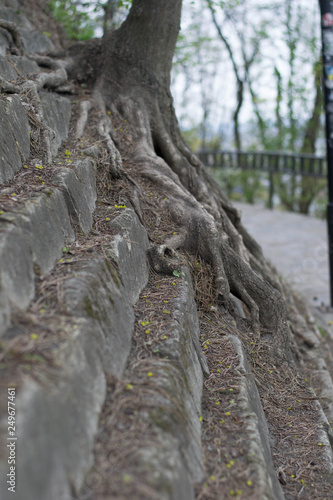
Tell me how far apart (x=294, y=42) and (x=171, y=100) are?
11378mm

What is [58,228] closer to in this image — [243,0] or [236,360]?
A: [236,360]

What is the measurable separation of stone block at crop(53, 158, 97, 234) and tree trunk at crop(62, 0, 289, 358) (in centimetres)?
49

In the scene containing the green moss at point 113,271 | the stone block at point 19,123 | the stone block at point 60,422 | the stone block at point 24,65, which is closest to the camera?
the stone block at point 60,422

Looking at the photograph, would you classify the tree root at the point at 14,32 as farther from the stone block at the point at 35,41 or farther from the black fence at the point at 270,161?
the black fence at the point at 270,161

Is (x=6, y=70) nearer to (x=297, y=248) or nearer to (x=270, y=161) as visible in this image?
(x=297, y=248)

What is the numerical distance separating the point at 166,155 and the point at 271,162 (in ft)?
27.2

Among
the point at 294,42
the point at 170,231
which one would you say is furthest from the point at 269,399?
the point at 294,42

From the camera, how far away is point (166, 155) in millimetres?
5223

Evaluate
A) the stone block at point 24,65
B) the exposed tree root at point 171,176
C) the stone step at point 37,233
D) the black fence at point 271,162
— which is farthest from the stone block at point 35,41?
the black fence at point 271,162

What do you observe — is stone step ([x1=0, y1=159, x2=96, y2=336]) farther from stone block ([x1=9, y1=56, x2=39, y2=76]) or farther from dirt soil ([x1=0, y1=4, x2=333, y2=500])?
stone block ([x1=9, y1=56, x2=39, y2=76])

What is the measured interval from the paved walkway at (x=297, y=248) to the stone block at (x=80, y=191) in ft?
14.0

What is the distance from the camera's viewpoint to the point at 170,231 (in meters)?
4.08

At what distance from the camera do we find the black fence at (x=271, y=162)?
12039 mm

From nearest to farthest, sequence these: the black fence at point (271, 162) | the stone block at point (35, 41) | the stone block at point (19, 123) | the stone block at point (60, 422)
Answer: the stone block at point (60, 422) < the stone block at point (19, 123) < the stone block at point (35, 41) < the black fence at point (271, 162)
